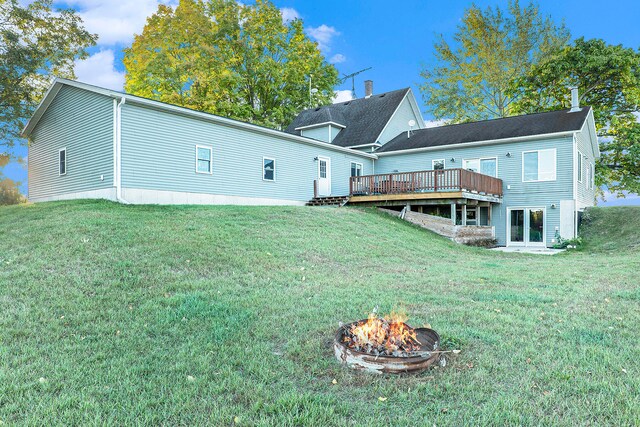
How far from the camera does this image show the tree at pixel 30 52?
1866 centimetres

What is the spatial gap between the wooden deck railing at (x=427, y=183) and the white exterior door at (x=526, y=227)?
128 centimetres

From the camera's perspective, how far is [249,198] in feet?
51.5

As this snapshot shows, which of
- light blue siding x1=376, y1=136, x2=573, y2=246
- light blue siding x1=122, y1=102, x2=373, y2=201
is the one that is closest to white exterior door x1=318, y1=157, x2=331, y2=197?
light blue siding x1=122, y1=102, x2=373, y2=201

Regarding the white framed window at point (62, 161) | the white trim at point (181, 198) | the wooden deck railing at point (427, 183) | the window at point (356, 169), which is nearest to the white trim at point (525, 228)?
the wooden deck railing at point (427, 183)

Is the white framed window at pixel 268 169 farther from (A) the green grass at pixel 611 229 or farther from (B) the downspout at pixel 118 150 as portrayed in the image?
(A) the green grass at pixel 611 229

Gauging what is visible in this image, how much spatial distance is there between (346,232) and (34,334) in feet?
28.0

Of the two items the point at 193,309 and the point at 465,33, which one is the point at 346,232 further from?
the point at 465,33

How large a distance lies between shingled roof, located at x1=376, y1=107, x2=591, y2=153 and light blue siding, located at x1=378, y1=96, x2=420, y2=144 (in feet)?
1.45

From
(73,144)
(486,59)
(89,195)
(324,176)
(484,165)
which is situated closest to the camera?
(89,195)

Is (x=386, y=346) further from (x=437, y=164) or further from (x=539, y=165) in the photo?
(x=437, y=164)

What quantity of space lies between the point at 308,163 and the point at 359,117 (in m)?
7.94

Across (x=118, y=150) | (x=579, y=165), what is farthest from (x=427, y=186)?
(x=118, y=150)

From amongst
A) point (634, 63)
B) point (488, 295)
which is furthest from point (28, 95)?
point (634, 63)

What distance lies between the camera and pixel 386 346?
333 cm
